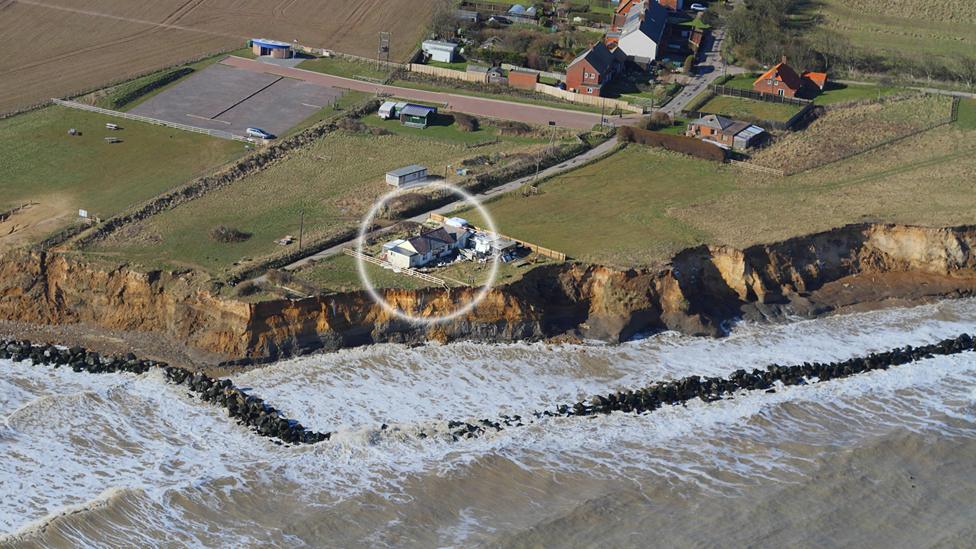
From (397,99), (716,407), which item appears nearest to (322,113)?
(397,99)

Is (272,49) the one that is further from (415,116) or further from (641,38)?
(641,38)

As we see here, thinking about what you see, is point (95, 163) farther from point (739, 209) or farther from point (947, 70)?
point (947, 70)

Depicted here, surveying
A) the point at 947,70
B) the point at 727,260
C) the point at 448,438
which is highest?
the point at 947,70

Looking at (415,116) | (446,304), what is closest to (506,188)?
(415,116)

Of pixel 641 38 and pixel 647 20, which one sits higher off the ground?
pixel 647 20

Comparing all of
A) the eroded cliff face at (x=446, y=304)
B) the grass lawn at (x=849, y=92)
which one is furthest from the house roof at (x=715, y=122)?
the eroded cliff face at (x=446, y=304)


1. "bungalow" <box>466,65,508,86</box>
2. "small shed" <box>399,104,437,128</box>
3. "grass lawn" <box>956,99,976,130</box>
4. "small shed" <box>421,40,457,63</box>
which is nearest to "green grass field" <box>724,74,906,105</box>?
"grass lawn" <box>956,99,976,130</box>

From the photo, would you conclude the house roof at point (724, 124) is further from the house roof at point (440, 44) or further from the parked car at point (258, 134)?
the parked car at point (258, 134)
